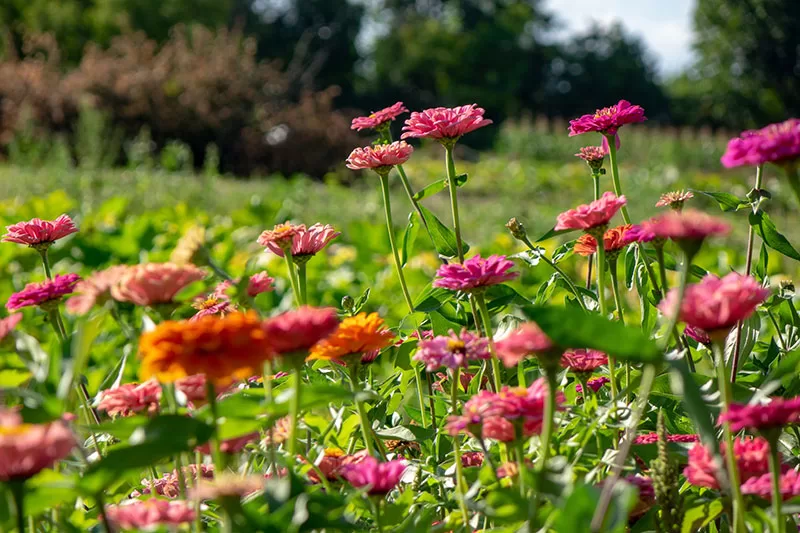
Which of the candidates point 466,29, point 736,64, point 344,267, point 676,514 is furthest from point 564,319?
point 466,29

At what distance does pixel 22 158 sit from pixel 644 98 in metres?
26.7

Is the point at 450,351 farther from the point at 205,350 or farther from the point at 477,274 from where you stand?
the point at 205,350

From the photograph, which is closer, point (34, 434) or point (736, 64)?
point (34, 434)

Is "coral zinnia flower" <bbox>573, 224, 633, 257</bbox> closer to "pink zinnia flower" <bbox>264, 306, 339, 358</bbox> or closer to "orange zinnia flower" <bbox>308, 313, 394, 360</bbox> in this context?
"orange zinnia flower" <bbox>308, 313, 394, 360</bbox>

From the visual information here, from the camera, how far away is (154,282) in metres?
0.54

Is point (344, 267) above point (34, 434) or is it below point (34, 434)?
below

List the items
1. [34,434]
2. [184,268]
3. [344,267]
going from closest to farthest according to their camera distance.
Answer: [34,434] < [184,268] < [344,267]

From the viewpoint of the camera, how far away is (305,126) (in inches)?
343

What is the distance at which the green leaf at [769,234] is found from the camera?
845mm

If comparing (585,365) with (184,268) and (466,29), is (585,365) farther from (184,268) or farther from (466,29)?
(466,29)

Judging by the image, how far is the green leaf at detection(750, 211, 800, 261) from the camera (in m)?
0.84

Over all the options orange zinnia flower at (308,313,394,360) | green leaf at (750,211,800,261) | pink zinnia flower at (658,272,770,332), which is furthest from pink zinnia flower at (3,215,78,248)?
green leaf at (750,211,800,261)

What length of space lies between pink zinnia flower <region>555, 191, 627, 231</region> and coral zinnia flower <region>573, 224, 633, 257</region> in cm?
10

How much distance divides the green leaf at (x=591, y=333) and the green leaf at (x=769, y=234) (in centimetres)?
44
